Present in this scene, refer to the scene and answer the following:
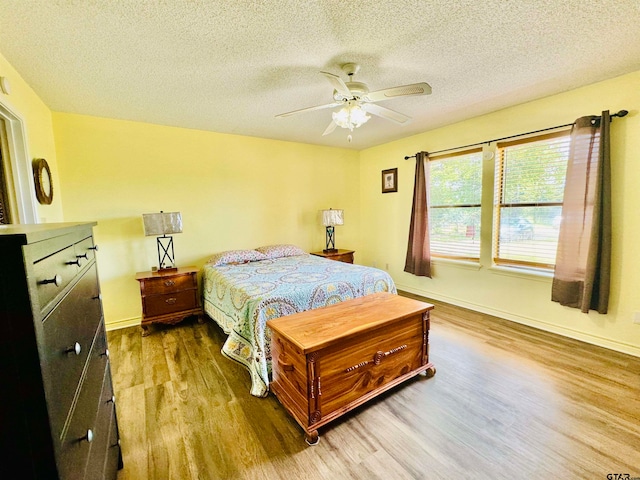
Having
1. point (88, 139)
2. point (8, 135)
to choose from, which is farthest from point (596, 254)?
point (88, 139)

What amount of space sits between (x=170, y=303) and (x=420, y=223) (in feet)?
11.1

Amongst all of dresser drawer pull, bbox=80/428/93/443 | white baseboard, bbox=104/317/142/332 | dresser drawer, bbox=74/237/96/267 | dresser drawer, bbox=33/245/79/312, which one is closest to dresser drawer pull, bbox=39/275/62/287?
dresser drawer, bbox=33/245/79/312

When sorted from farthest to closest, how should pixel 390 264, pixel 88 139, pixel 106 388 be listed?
pixel 390 264
pixel 88 139
pixel 106 388

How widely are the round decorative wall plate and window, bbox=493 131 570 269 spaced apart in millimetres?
4555

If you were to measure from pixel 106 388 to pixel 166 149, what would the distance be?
3.00 m

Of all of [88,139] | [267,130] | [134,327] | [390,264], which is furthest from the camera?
[390,264]

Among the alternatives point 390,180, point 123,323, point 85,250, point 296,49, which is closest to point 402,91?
point 296,49

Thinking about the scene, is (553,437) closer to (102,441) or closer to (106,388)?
(102,441)

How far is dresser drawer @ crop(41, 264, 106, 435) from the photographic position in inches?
26.8

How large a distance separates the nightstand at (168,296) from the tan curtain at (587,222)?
155 inches

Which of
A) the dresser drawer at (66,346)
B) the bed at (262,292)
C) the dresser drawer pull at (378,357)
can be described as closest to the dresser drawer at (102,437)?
the dresser drawer at (66,346)

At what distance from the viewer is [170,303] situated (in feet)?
10.7

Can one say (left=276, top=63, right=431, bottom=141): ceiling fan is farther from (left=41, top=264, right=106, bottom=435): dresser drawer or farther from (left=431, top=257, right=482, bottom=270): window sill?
(left=431, top=257, right=482, bottom=270): window sill

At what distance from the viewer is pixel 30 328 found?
616 mm
